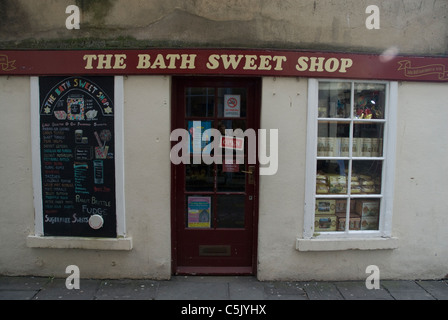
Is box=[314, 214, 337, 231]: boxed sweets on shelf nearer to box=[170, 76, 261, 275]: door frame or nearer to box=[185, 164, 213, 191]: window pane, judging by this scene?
box=[170, 76, 261, 275]: door frame

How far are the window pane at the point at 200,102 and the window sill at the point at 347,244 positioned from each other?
2041 mm

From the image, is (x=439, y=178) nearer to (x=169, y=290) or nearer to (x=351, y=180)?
(x=351, y=180)

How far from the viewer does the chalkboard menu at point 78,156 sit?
408cm

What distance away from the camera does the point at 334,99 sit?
4227 millimetres

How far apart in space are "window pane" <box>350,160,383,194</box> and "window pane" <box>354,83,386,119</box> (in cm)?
62

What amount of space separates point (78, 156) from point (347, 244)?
3.60 m

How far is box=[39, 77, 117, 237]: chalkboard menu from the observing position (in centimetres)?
408

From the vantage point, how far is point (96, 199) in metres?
4.18

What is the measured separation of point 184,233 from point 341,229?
2.09m

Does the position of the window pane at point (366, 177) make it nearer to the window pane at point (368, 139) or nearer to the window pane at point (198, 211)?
the window pane at point (368, 139)

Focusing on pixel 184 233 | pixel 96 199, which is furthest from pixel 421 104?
pixel 96 199

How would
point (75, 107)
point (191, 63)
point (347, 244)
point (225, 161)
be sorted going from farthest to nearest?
point (225, 161) → point (347, 244) → point (75, 107) → point (191, 63)

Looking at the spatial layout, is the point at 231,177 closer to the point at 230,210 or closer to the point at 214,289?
the point at 230,210

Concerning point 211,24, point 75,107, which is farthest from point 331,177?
→ point 75,107
